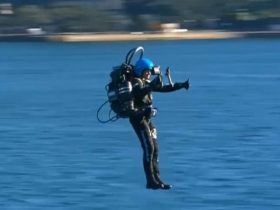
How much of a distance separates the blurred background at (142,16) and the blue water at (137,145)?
48159 mm

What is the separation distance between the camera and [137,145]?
2938cm

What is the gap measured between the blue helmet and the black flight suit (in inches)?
3.7

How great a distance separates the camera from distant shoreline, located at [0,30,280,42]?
111875mm

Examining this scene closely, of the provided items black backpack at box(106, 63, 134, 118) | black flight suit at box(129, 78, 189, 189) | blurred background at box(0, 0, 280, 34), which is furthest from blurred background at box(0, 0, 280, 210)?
blurred background at box(0, 0, 280, 34)

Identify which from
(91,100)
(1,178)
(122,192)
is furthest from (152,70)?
(91,100)

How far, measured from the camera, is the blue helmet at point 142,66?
12.7 metres

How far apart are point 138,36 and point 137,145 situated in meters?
81.6

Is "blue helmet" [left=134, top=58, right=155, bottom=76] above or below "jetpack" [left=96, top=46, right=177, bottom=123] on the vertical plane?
above

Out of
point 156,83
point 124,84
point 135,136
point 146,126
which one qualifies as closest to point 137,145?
point 135,136

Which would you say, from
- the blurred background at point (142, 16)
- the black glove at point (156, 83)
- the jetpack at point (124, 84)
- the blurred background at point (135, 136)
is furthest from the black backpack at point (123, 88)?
the blurred background at point (142, 16)

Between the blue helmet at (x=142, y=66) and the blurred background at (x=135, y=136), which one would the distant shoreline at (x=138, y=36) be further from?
the blue helmet at (x=142, y=66)

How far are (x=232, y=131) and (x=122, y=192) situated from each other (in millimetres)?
13035

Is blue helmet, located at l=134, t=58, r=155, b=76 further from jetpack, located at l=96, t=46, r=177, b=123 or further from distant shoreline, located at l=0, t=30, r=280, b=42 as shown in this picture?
distant shoreline, located at l=0, t=30, r=280, b=42

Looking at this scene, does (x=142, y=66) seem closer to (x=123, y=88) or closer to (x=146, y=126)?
(x=123, y=88)
